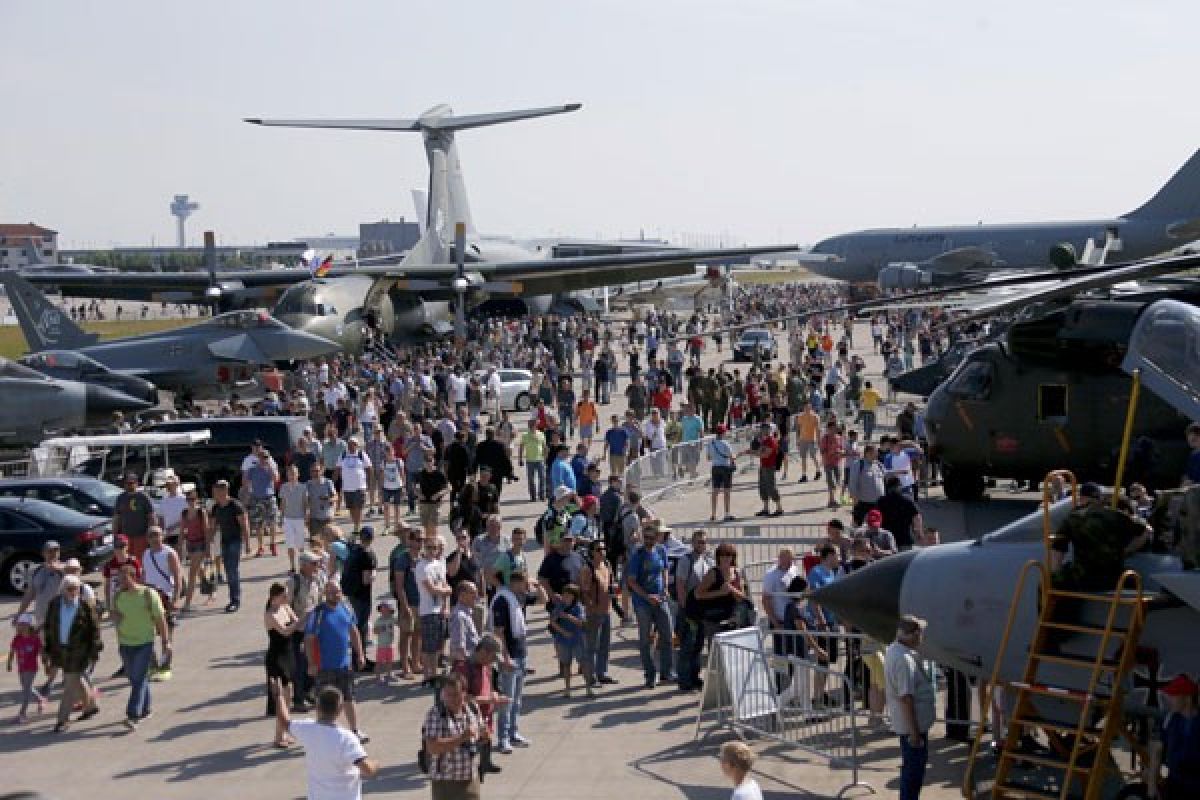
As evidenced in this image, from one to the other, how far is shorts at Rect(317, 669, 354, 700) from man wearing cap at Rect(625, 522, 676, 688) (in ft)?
9.14

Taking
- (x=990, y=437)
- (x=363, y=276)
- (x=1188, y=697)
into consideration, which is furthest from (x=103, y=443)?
(x=363, y=276)

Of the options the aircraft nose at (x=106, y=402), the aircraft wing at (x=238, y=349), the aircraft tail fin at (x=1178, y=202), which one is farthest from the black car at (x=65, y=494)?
the aircraft tail fin at (x=1178, y=202)

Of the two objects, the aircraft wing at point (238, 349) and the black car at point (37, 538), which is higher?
the aircraft wing at point (238, 349)

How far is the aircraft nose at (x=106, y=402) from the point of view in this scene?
27047 millimetres

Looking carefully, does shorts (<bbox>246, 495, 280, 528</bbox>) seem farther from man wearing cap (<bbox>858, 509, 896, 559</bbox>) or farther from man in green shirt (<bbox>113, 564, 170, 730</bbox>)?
man wearing cap (<bbox>858, 509, 896, 559</bbox>)

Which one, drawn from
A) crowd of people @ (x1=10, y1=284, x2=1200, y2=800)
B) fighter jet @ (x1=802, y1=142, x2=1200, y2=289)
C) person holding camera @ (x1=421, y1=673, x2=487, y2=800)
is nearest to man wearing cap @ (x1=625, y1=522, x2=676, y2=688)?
crowd of people @ (x1=10, y1=284, x2=1200, y2=800)

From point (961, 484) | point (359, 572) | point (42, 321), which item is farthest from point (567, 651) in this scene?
point (42, 321)

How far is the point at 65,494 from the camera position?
19.0 m

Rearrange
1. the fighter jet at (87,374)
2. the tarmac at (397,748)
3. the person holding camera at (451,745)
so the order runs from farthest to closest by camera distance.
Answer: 1. the fighter jet at (87,374)
2. the tarmac at (397,748)
3. the person holding camera at (451,745)

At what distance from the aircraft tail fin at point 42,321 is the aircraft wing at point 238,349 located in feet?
14.3

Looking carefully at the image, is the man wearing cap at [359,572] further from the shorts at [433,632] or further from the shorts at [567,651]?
the shorts at [567,651]

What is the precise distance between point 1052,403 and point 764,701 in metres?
8.43

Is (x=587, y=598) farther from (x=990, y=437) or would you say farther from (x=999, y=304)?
(x=990, y=437)

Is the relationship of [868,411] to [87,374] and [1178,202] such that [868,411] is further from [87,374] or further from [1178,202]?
[1178,202]
